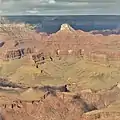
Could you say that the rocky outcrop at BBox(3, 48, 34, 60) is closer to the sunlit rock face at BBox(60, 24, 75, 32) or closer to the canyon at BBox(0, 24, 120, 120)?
the canyon at BBox(0, 24, 120, 120)

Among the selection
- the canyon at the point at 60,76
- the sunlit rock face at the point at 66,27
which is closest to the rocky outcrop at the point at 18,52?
the canyon at the point at 60,76

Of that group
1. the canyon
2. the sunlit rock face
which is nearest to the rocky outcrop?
the canyon

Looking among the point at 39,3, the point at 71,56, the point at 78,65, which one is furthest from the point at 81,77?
the point at 39,3

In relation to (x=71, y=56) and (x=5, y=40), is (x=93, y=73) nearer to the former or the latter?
(x=71, y=56)

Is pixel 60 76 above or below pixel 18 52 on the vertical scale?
below

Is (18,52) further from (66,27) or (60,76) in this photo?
(66,27)

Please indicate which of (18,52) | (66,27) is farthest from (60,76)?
(66,27)

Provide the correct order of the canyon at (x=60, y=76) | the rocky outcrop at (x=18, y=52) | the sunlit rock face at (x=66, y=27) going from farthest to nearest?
the rocky outcrop at (x=18, y=52) < the sunlit rock face at (x=66, y=27) < the canyon at (x=60, y=76)

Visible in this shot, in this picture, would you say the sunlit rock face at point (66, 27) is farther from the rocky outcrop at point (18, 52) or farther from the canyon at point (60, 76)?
the rocky outcrop at point (18, 52)

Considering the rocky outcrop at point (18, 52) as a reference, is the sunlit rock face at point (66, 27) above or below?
above

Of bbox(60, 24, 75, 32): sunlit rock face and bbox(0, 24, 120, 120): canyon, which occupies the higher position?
bbox(60, 24, 75, 32): sunlit rock face

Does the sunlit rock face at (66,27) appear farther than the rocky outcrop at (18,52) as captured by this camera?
No

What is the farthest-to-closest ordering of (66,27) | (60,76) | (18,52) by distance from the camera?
(18,52), (60,76), (66,27)
